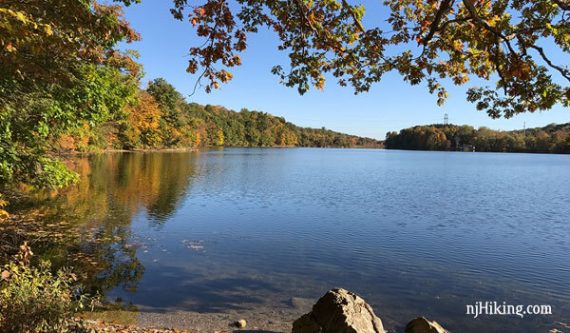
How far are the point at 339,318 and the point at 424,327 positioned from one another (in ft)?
5.63

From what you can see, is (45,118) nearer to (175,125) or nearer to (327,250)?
(327,250)

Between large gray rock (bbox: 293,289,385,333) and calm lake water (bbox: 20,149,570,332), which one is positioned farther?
calm lake water (bbox: 20,149,570,332)


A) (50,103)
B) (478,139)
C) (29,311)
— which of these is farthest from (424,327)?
(478,139)

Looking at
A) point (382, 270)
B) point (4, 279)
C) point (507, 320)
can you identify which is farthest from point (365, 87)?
point (4, 279)

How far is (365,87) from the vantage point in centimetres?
891

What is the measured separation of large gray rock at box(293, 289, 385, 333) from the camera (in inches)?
218

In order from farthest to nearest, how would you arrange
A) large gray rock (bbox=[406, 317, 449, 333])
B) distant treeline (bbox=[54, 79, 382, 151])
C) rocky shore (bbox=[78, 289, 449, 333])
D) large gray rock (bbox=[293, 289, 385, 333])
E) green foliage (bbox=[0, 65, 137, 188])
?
distant treeline (bbox=[54, 79, 382, 151])
green foliage (bbox=[0, 65, 137, 188])
large gray rock (bbox=[406, 317, 449, 333])
rocky shore (bbox=[78, 289, 449, 333])
large gray rock (bbox=[293, 289, 385, 333])

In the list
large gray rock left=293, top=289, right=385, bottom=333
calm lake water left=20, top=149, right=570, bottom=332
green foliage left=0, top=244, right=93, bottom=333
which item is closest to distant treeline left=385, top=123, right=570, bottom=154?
calm lake water left=20, top=149, right=570, bottom=332

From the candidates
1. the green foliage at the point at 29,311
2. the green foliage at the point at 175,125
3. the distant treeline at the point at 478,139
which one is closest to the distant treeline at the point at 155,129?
the green foliage at the point at 175,125

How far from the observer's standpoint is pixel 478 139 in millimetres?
157000

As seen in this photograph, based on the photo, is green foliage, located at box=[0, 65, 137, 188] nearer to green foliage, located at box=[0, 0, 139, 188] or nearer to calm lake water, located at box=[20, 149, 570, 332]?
green foliage, located at box=[0, 0, 139, 188]

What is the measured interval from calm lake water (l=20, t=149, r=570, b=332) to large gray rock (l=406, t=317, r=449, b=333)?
2.66 ft

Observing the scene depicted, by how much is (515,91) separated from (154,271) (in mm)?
8280

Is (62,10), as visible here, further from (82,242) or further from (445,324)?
(82,242)
